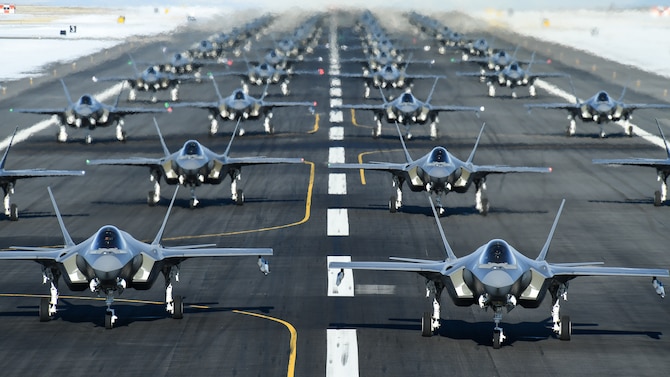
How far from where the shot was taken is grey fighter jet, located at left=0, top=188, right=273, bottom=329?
30.7 meters

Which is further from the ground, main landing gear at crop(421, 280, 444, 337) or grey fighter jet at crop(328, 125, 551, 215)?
main landing gear at crop(421, 280, 444, 337)

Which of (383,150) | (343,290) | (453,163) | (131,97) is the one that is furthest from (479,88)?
(343,290)

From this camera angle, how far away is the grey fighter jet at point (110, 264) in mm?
30656

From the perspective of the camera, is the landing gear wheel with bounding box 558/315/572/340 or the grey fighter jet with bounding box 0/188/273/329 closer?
the grey fighter jet with bounding box 0/188/273/329

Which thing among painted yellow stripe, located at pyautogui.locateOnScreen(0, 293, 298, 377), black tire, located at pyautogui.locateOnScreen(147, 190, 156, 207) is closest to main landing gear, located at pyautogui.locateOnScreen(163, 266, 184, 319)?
painted yellow stripe, located at pyautogui.locateOnScreen(0, 293, 298, 377)

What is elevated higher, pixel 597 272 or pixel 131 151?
pixel 597 272

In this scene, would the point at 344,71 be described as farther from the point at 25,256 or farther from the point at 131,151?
the point at 25,256

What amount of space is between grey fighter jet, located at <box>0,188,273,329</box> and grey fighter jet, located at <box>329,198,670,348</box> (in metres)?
4.41

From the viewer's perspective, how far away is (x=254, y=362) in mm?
29672

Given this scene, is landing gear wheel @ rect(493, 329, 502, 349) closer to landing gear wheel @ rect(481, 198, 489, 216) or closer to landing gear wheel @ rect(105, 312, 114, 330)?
landing gear wheel @ rect(105, 312, 114, 330)

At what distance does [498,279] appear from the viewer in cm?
2909

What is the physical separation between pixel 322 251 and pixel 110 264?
1419 cm

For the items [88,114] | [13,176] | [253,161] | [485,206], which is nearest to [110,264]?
[13,176]

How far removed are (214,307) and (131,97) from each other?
71.0 meters
